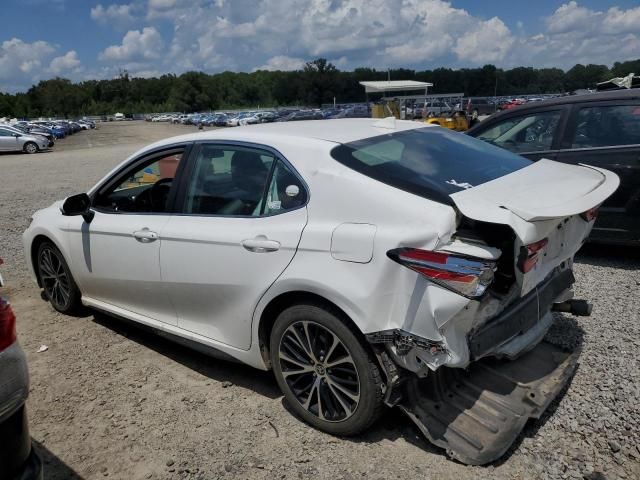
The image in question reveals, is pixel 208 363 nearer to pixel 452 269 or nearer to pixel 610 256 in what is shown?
pixel 452 269

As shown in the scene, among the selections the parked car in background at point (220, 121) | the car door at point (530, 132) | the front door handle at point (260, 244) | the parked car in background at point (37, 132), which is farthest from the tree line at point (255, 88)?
the front door handle at point (260, 244)

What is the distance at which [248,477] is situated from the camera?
264 cm

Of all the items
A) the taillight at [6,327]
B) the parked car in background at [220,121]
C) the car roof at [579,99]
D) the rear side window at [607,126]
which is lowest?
the parked car in background at [220,121]

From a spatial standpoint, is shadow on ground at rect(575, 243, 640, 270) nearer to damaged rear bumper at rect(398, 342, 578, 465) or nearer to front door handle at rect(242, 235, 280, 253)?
damaged rear bumper at rect(398, 342, 578, 465)

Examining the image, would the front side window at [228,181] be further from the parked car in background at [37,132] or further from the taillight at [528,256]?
the parked car in background at [37,132]

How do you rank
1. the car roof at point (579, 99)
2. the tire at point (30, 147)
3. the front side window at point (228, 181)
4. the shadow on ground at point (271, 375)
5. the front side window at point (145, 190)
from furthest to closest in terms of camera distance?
the tire at point (30, 147) < the car roof at point (579, 99) < the front side window at point (145, 190) < the front side window at point (228, 181) < the shadow on ground at point (271, 375)

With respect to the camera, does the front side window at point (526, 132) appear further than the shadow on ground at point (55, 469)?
Yes

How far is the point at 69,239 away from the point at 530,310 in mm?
3560

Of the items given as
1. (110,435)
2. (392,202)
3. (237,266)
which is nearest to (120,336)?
(110,435)

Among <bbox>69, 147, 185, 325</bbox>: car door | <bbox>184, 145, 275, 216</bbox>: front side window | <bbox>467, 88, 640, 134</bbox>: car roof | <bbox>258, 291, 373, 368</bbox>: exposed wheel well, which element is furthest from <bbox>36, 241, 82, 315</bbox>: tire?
<bbox>467, 88, 640, 134</bbox>: car roof

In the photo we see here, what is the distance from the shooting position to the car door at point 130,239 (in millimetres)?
3562

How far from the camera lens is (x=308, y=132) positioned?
324cm

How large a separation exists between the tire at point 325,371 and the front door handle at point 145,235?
45.3 inches

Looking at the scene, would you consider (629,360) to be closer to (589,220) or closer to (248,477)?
(589,220)
